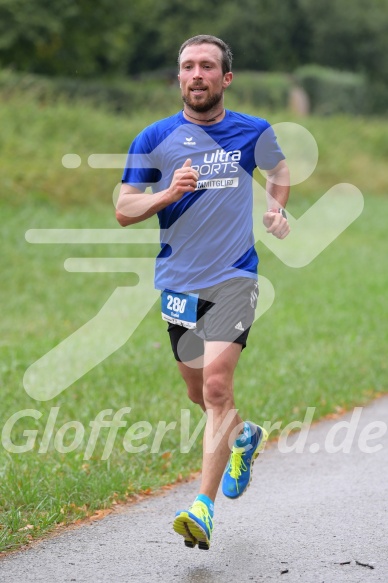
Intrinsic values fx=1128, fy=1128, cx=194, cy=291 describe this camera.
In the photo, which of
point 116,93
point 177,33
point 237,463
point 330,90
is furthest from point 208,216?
point 177,33

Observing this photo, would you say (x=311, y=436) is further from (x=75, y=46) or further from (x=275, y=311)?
(x=75, y=46)

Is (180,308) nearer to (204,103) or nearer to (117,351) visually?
(204,103)

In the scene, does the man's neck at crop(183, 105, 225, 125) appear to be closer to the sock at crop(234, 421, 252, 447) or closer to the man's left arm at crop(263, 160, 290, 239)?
the man's left arm at crop(263, 160, 290, 239)

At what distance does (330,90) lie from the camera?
5706cm

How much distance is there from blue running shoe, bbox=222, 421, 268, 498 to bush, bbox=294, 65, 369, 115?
4861cm

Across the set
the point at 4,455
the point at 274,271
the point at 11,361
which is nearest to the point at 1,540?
the point at 4,455

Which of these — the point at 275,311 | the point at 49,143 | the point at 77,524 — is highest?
the point at 49,143

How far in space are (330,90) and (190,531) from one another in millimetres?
53908

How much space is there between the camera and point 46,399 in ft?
28.4

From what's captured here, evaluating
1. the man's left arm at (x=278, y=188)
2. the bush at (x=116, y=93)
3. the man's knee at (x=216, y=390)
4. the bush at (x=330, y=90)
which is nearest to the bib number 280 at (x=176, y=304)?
the man's knee at (x=216, y=390)

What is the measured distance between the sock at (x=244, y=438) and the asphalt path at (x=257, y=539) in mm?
390

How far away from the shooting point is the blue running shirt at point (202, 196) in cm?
532

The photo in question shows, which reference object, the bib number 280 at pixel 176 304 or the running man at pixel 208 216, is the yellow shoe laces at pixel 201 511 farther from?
→ the bib number 280 at pixel 176 304

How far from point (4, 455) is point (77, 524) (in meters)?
1.31
